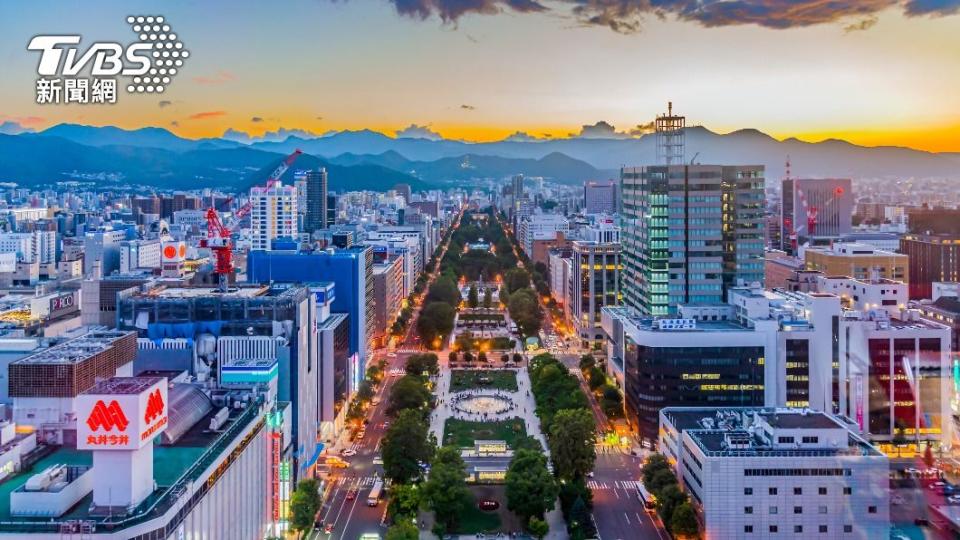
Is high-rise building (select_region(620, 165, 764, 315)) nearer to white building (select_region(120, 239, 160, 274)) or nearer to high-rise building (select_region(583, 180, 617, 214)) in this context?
white building (select_region(120, 239, 160, 274))

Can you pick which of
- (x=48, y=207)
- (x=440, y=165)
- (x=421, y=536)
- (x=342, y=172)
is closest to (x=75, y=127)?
(x=48, y=207)

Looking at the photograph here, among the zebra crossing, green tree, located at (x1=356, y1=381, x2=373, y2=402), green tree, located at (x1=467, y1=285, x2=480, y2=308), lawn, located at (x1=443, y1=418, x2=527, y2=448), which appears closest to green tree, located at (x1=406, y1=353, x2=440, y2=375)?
green tree, located at (x1=356, y1=381, x2=373, y2=402)

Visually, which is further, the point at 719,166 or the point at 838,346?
the point at 719,166

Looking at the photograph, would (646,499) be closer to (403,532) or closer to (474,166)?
(403,532)

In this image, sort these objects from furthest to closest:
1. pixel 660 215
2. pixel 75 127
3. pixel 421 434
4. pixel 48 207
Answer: pixel 75 127
pixel 48 207
pixel 660 215
pixel 421 434

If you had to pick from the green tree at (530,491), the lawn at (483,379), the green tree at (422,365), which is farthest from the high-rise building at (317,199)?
the green tree at (530,491)

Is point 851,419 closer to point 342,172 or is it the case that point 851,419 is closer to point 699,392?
point 699,392

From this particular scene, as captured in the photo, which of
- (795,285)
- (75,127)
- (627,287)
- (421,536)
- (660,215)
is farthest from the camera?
(75,127)

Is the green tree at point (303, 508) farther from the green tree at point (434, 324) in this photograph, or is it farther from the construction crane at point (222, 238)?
the green tree at point (434, 324)
